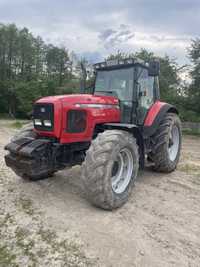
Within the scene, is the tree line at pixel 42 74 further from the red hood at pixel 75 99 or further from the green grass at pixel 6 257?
the green grass at pixel 6 257

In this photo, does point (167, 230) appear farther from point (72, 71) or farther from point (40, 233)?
point (72, 71)

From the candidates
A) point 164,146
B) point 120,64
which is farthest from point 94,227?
point 120,64

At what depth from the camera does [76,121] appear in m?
3.98

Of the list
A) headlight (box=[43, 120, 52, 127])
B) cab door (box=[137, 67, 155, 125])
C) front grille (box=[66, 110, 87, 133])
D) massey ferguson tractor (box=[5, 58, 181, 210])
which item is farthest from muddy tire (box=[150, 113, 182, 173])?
headlight (box=[43, 120, 52, 127])

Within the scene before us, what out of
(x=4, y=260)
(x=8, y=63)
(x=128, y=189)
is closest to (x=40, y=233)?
(x=4, y=260)

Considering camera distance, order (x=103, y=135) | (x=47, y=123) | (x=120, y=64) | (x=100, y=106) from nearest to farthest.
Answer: (x=103, y=135) < (x=47, y=123) < (x=100, y=106) < (x=120, y=64)

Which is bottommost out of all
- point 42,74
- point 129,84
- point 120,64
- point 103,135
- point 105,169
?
point 105,169

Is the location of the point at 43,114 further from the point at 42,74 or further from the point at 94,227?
the point at 42,74

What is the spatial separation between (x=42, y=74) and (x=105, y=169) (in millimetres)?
34088

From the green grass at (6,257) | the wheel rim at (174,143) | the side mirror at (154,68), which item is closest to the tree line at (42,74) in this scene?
the wheel rim at (174,143)

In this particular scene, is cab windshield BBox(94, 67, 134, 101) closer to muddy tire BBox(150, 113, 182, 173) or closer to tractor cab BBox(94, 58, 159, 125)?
tractor cab BBox(94, 58, 159, 125)

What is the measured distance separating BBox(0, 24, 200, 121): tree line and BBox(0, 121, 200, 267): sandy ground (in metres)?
13.8

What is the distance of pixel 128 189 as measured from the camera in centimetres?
407

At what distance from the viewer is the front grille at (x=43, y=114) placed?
3891 millimetres
